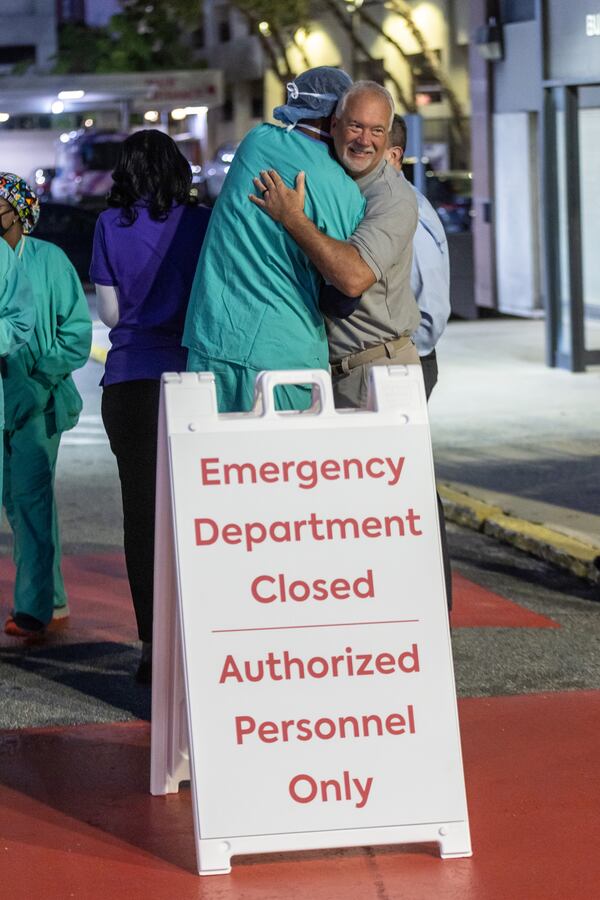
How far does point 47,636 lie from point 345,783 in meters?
2.81

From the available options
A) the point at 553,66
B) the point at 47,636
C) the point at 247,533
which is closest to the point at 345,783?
the point at 247,533

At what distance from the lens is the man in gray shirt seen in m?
4.79

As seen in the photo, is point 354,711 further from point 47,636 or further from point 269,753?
point 47,636

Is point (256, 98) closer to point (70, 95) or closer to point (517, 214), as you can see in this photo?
point (70, 95)

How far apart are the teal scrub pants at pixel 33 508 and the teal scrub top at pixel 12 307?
0.86 meters

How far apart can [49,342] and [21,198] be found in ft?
2.05

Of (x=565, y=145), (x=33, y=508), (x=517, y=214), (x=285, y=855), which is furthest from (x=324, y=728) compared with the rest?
(x=517, y=214)

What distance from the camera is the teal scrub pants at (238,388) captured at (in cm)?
496

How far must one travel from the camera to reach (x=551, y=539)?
27.9 feet

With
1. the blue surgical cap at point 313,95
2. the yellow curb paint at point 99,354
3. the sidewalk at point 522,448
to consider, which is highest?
the blue surgical cap at point 313,95

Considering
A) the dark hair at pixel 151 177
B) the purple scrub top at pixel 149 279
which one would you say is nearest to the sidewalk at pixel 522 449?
the purple scrub top at pixel 149 279

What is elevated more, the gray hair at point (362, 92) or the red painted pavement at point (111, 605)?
the gray hair at point (362, 92)

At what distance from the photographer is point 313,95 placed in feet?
16.5

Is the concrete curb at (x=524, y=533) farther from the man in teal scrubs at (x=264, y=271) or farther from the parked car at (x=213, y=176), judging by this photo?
the parked car at (x=213, y=176)
